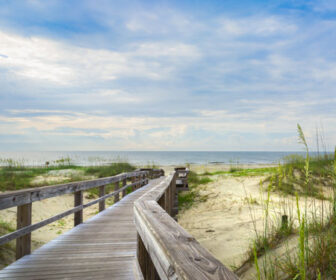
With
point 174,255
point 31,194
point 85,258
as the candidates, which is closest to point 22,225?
point 31,194

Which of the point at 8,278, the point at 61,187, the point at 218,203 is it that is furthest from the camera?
the point at 218,203

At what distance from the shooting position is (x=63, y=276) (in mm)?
2857

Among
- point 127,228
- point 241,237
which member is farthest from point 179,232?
point 241,237

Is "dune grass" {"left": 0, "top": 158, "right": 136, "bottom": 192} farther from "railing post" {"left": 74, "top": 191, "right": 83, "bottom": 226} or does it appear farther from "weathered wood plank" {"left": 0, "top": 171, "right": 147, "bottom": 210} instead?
"weathered wood plank" {"left": 0, "top": 171, "right": 147, "bottom": 210}

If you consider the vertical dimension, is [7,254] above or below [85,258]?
below

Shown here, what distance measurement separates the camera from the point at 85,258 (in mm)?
3432

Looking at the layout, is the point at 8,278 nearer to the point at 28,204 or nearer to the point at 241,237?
the point at 28,204

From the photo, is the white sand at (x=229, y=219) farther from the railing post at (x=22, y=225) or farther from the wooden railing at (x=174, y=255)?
the railing post at (x=22, y=225)

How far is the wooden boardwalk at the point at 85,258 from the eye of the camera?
2.92 metres

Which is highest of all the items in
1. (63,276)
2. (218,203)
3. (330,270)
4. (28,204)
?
(28,204)

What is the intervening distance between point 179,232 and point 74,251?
279 cm

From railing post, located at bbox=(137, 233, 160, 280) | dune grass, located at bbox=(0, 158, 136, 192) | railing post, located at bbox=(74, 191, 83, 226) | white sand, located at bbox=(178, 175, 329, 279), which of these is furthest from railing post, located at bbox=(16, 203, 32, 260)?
dune grass, located at bbox=(0, 158, 136, 192)

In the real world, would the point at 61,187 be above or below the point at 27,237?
above

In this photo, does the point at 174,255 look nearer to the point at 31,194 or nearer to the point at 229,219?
the point at 31,194
